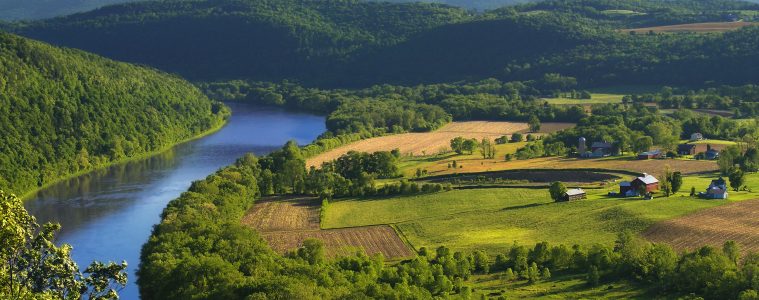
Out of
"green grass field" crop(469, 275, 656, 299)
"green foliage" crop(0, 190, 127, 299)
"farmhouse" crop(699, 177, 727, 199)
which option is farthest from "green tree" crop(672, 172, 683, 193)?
"green foliage" crop(0, 190, 127, 299)

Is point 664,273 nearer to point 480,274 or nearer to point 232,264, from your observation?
point 480,274

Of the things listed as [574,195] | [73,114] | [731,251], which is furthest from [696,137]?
[73,114]

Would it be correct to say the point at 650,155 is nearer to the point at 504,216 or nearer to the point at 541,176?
the point at 541,176

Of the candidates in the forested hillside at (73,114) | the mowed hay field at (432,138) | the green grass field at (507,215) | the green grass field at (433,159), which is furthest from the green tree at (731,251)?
the forested hillside at (73,114)

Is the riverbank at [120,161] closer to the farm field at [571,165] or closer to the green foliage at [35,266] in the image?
the farm field at [571,165]

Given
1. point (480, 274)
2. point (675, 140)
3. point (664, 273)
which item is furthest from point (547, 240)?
point (675, 140)

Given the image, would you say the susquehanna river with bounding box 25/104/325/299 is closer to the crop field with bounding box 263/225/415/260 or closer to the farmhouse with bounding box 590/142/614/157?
the crop field with bounding box 263/225/415/260
